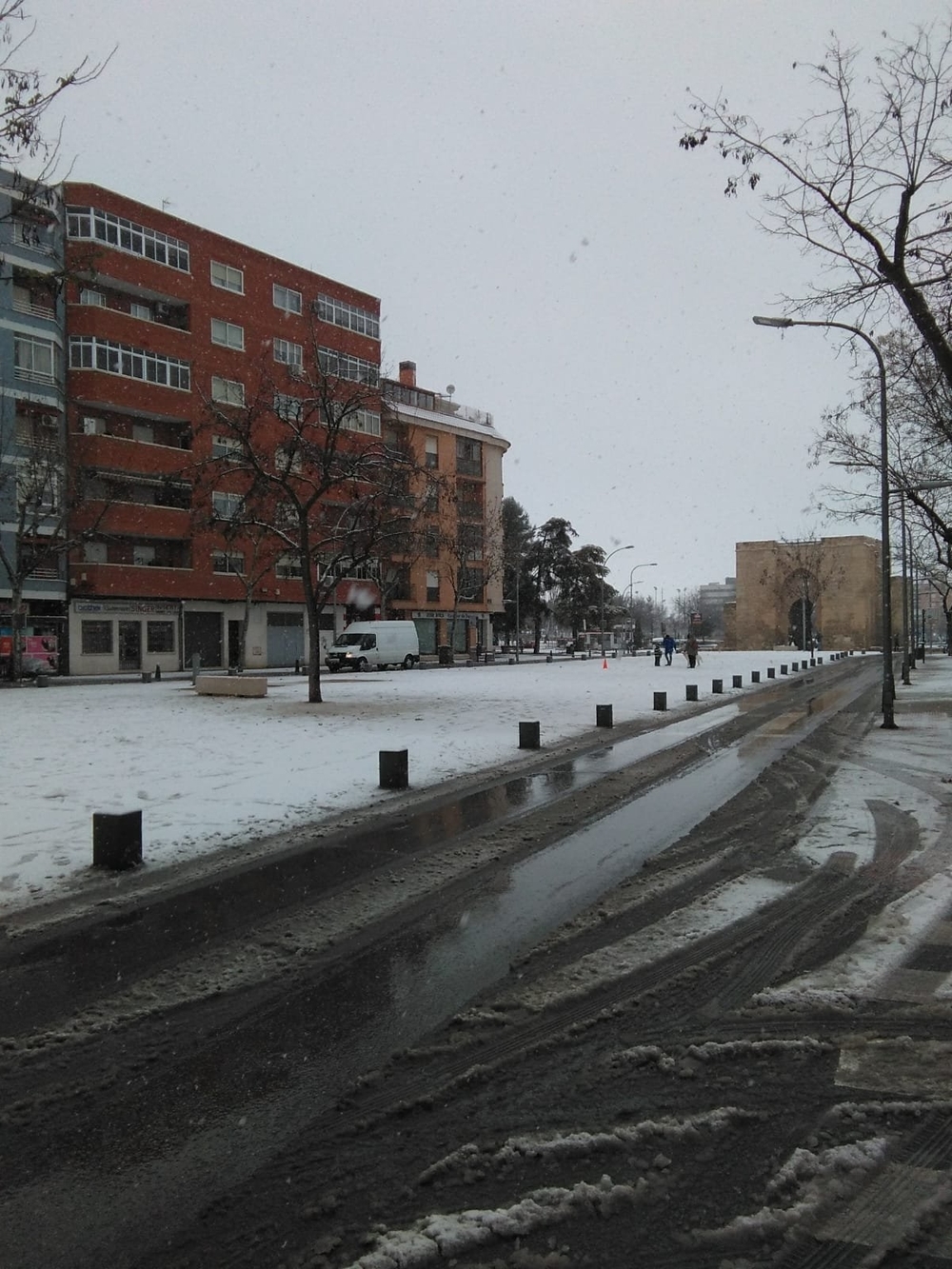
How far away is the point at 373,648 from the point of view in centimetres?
3888


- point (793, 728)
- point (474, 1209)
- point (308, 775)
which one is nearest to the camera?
point (474, 1209)

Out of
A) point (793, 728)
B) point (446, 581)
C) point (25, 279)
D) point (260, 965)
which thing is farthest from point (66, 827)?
point (446, 581)

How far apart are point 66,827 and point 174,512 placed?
33.9 meters

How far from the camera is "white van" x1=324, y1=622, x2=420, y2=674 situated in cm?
3828

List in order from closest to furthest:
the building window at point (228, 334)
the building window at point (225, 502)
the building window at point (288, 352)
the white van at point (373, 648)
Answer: the white van at point (373, 648) < the building window at point (225, 502) < the building window at point (228, 334) < the building window at point (288, 352)

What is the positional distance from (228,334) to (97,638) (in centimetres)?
1657

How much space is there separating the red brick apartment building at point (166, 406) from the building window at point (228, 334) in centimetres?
7

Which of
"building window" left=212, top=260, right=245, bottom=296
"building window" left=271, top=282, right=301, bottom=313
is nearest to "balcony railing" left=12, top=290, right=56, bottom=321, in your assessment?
"building window" left=212, top=260, right=245, bottom=296

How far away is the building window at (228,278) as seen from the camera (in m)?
41.8

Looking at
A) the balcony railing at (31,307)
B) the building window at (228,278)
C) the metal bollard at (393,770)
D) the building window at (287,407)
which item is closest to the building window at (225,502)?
the balcony railing at (31,307)

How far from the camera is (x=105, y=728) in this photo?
14219mm

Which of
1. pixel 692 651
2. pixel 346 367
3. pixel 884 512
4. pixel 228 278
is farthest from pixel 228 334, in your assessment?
pixel 884 512

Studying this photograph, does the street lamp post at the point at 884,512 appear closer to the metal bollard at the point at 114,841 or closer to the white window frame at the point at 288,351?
the metal bollard at the point at 114,841

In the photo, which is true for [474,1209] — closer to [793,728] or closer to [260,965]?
[260,965]
